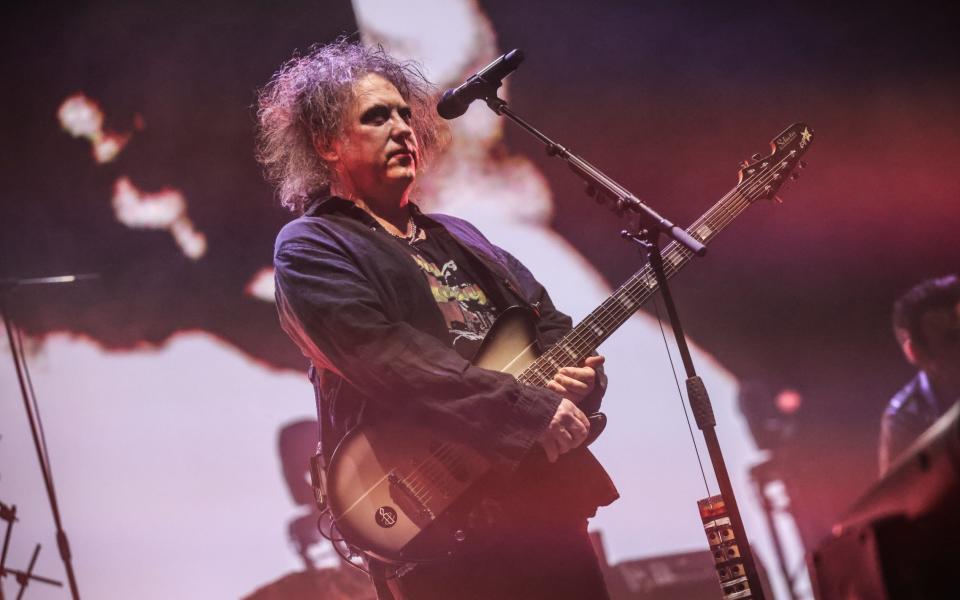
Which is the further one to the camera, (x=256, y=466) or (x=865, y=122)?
(x=865, y=122)

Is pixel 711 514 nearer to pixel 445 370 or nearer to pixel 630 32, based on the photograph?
pixel 445 370

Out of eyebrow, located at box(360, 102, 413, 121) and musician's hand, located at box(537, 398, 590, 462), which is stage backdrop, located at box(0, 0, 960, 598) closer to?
eyebrow, located at box(360, 102, 413, 121)

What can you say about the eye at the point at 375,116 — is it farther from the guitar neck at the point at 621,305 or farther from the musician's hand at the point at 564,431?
the musician's hand at the point at 564,431

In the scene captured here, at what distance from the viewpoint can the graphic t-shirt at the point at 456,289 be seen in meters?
2.44

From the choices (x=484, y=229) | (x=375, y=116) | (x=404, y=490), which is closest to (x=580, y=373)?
(x=404, y=490)

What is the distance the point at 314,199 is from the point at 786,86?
3145 millimetres

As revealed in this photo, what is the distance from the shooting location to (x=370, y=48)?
3080mm

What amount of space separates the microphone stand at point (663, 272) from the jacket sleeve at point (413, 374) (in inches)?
16.7

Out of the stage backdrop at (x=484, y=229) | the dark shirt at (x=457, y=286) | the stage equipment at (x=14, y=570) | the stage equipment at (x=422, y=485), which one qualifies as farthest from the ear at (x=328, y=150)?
the stage equipment at (x=14, y=570)

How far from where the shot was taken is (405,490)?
7.04ft

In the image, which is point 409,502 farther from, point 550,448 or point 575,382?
point 575,382

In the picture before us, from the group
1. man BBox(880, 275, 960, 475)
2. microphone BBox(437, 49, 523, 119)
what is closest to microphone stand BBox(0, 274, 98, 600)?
microphone BBox(437, 49, 523, 119)

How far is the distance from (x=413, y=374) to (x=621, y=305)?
890 millimetres

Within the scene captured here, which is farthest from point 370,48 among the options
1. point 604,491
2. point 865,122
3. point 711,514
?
point 865,122
